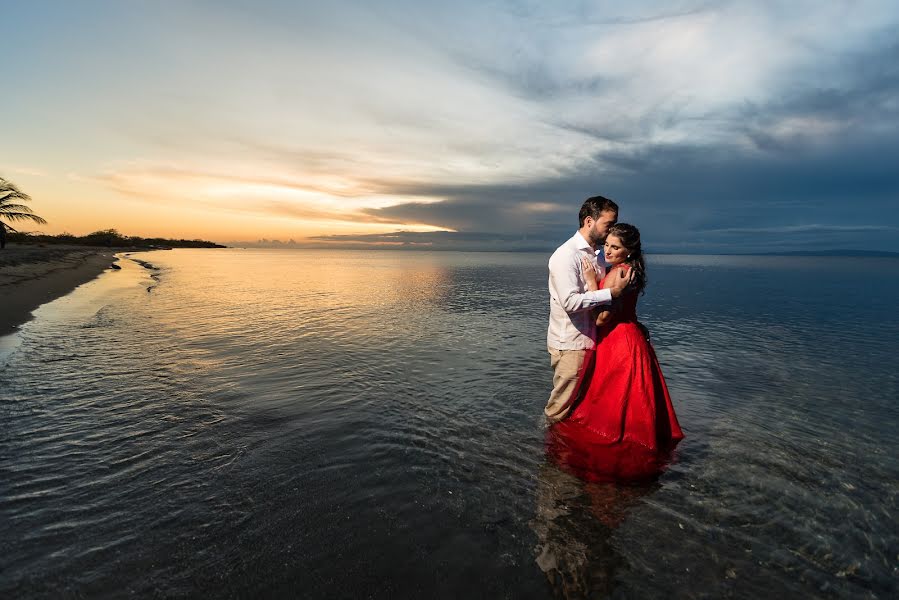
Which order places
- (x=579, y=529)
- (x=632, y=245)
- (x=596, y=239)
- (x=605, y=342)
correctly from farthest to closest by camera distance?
(x=605, y=342) < (x=596, y=239) < (x=632, y=245) < (x=579, y=529)

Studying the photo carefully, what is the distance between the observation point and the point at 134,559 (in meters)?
4.54

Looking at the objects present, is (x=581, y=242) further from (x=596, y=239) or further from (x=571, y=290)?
(x=571, y=290)

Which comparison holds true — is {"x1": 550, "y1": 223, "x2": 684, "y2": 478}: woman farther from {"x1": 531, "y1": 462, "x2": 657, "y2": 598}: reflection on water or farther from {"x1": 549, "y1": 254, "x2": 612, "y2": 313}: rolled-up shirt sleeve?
{"x1": 531, "y1": 462, "x2": 657, "y2": 598}: reflection on water

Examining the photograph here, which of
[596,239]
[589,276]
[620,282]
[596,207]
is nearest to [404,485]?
[589,276]

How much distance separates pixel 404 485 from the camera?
6.27 m

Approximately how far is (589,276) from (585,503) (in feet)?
11.0

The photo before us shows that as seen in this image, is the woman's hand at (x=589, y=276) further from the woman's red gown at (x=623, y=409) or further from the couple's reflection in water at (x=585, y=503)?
the couple's reflection in water at (x=585, y=503)

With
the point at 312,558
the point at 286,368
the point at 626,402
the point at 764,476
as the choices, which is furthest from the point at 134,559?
the point at 764,476

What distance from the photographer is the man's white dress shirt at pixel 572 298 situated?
6204 mm

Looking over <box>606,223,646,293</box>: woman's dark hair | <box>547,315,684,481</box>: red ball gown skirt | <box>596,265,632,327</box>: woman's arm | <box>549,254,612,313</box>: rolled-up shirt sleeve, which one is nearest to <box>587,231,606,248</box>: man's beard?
Answer: <box>606,223,646,293</box>: woman's dark hair

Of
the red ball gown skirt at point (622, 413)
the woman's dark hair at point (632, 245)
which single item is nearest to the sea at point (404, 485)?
the red ball gown skirt at point (622, 413)

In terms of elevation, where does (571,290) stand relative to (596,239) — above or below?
below

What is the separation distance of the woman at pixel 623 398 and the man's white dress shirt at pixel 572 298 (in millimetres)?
201

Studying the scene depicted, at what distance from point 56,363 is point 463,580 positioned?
13553mm
